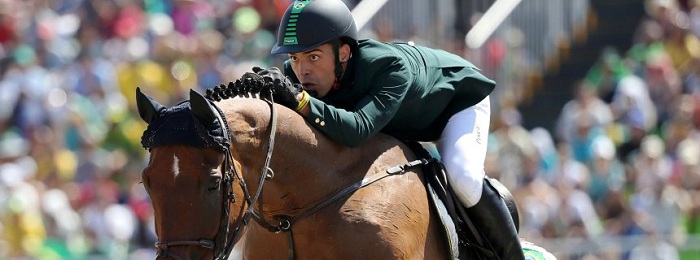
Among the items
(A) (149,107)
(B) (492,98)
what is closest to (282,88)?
(A) (149,107)

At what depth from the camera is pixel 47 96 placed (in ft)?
48.7

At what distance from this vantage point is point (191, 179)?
211 inches

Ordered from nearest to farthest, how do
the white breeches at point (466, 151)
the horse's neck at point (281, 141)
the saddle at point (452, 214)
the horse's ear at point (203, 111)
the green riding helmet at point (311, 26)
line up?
the horse's ear at point (203, 111) < the horse's neck at point (281, 141) < the green riding helmet at point (311, 26) < the saddle at point (452, 214) < the white breeches at point (466, 151)

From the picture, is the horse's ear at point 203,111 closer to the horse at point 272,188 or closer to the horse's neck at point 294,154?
the horse at point 272,188

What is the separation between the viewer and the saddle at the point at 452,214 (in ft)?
21.2

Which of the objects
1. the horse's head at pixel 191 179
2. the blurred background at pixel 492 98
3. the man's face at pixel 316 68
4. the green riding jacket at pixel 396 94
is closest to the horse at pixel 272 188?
the horse's head at pixel 191 179

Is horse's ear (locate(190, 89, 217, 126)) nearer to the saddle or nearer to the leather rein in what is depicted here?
the leather rein

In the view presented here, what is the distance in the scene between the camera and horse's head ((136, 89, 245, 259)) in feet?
17.5

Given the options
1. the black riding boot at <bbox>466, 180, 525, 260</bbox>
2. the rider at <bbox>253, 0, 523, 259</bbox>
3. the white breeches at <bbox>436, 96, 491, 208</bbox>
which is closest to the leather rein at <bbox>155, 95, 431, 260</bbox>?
the rider at <bbox>253, 0, 523, 259</bbox>

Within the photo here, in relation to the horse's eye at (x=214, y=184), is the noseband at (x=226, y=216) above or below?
below

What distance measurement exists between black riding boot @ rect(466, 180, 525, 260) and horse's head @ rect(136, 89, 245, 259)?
1.62m

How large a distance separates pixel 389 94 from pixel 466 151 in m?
0.66

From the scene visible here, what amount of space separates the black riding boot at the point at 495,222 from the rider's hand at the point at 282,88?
1.19 meters

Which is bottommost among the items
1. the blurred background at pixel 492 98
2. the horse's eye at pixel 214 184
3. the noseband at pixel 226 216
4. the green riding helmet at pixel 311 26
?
the blurred background at pixel 492 98
